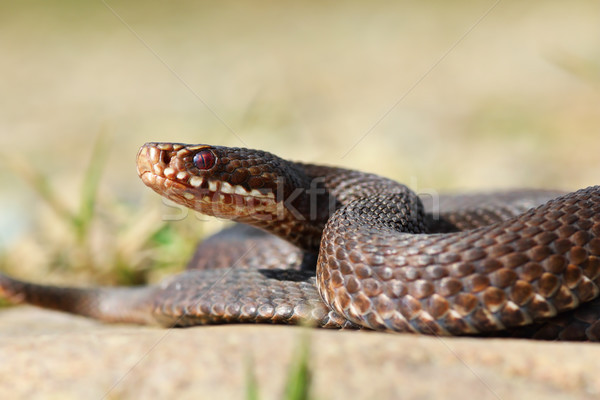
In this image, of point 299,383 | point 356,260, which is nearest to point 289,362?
point 299,383

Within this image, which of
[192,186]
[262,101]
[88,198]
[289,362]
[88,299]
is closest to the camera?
[289,362]

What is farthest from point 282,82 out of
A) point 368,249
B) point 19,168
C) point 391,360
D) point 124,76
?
point 391,360

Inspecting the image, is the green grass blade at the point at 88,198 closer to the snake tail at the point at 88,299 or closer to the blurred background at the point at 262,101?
the blurred background at the point at 262,101

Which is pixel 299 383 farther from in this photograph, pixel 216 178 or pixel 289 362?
pixel 216 178

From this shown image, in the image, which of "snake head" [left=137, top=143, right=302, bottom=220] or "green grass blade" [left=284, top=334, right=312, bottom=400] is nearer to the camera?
"green grass blade" [left=284, top=334, right=312, bottom=400]

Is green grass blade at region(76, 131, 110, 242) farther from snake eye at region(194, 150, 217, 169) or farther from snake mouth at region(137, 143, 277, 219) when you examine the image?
snake eye at region(194, 150, 217, 169)

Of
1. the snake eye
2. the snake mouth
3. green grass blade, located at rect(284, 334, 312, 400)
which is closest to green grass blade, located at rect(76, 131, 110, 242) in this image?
the snake mouth

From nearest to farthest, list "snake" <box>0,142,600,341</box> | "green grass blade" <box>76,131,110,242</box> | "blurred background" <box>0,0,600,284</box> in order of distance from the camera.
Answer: "snake" <box>0,142,600,341</box> → "green grass blade" <box>76,131,110,242</box> → "blurred background" <box>0,0,600,284</box>

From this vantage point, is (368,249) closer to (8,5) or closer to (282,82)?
(282,82)
